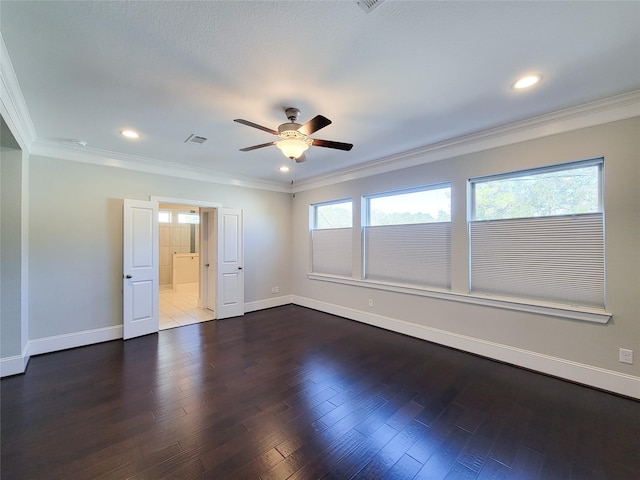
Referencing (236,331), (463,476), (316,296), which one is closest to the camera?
(463,476)

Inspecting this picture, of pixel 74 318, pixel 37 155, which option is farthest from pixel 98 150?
pixel 74 318

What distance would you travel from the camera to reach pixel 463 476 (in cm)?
163

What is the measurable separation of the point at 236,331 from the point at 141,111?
329 cm

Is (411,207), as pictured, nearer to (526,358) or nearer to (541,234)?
(541,234)

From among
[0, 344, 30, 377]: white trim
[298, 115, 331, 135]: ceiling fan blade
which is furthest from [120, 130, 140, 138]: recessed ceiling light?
[0, 344, 30, 377]: white trim

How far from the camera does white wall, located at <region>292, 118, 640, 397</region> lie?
97.0 inches

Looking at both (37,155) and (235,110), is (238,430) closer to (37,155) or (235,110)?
(235,110)

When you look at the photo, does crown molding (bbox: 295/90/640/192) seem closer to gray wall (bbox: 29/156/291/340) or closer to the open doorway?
gray wall (bbox: 29/156/291/340)

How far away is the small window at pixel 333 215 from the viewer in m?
5.16

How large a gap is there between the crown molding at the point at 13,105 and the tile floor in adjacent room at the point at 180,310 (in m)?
3.17

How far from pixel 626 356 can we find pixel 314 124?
3635 millimetres

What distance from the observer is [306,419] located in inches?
84.4

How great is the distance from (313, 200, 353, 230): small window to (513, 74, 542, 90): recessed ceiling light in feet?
10.1

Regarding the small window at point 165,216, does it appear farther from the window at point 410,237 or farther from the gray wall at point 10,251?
the window at point 410,237
